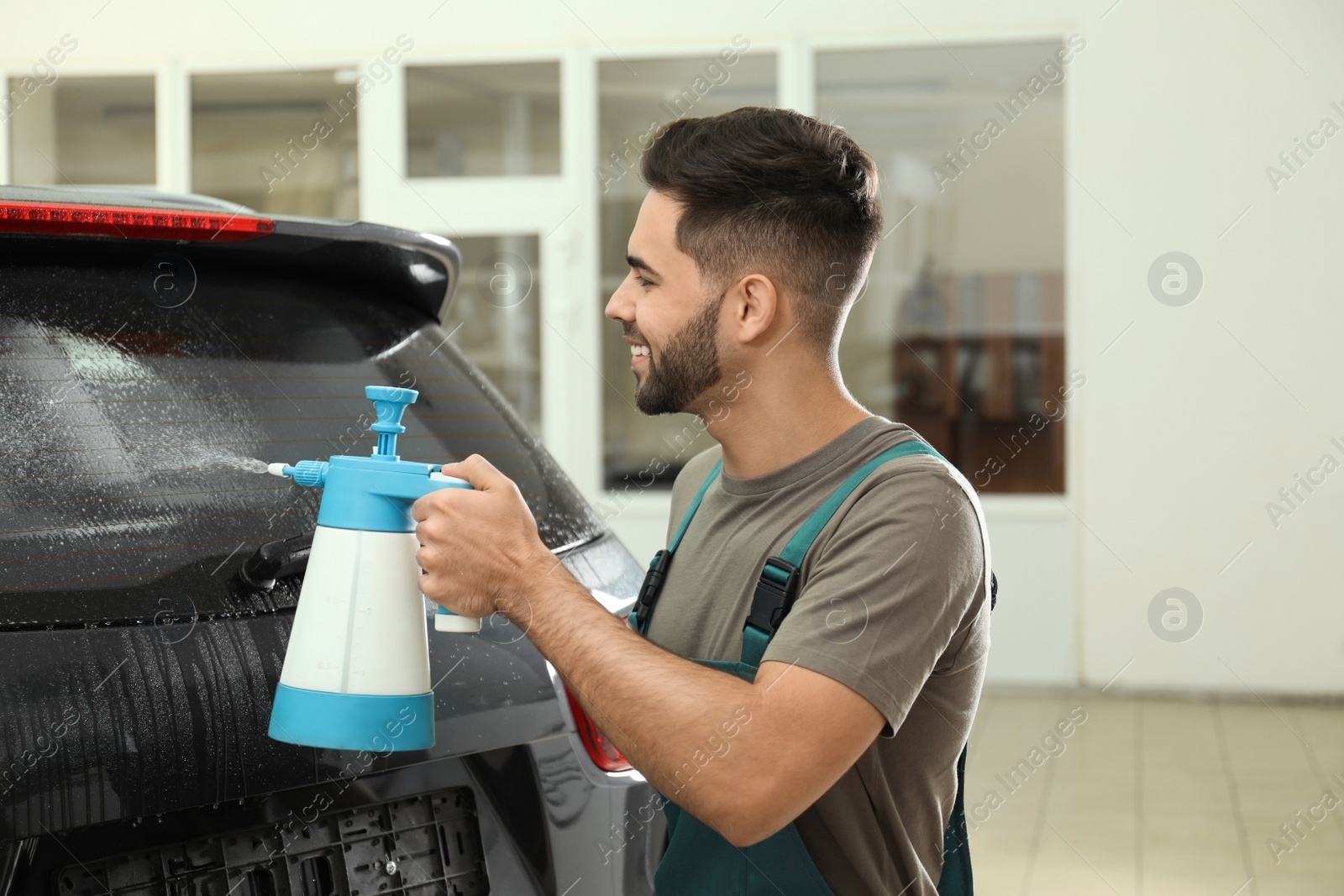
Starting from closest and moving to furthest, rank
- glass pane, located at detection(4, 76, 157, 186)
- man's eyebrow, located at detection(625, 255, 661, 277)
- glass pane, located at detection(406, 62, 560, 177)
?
man's eyebrow, located at detection(625, 255, 661, 277)
glass pane, located at detection(406, 62, 560, 177)
glass pane, located at detection(4, 76, 157, 186)

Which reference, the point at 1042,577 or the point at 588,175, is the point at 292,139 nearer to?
the point at 588,175

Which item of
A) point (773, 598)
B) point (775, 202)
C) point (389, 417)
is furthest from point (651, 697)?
point (775, 202)

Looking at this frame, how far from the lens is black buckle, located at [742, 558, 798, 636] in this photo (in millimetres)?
1414

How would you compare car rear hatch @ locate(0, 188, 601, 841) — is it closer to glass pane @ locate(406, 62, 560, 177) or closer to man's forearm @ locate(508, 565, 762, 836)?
man's forearm @ locate(508, 565, 762, 836)

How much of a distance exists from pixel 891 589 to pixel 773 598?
161 mm

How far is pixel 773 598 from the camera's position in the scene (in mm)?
1424

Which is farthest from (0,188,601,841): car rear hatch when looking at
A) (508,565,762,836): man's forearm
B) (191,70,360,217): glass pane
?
(191,70,360,217): glass pane

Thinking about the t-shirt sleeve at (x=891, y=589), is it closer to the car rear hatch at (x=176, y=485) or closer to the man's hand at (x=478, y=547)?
the man's hand at (x=478, y=547)

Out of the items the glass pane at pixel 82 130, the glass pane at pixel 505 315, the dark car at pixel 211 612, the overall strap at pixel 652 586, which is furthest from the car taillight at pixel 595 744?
the glass pane at pixel 82 130

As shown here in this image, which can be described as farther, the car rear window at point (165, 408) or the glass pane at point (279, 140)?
the glass pane at point (279, 140)

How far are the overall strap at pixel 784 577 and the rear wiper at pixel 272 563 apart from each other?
0.53 metres

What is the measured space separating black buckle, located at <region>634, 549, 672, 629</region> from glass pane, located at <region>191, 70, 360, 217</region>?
5757 millimetres

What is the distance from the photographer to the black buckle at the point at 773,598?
1414mm

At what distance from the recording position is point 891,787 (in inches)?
56.8
